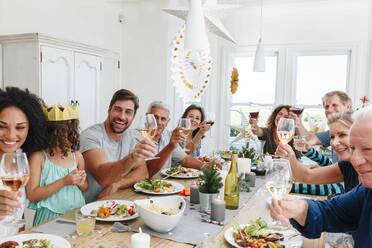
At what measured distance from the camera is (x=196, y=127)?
10.9 feet

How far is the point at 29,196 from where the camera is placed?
1.76m

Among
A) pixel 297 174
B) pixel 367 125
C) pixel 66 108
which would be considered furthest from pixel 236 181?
pixel 66 108

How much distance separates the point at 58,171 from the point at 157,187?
557mm

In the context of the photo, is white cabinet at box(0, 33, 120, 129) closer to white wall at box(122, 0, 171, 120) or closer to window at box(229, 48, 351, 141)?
white wall at box(122, 0, 171, 120)

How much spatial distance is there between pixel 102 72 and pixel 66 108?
259cm

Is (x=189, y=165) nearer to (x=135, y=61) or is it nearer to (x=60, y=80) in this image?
(x=60, y=80)

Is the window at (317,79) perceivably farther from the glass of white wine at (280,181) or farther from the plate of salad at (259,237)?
the glass of white wine at (280,181)

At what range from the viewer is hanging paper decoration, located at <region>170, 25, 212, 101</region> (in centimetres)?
412

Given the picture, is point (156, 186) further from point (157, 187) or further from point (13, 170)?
point (13, 170)

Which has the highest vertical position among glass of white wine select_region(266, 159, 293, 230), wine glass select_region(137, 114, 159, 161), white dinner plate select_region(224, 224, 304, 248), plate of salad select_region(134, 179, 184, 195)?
wine glass select_region(137, 114, 159, 161)

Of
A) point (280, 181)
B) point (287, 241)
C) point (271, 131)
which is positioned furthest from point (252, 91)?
point (280, 181)

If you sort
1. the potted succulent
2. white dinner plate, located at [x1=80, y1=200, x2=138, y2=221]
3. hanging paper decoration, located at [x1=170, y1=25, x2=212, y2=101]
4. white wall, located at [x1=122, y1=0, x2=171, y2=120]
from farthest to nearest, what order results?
white wall, located at [x1=122, y1=0, x2=171, y2=120]
hanging paper decoration, located at [x1=170, y1=25, x2=212, y2=101]
the potted succulent
white dinner plate, located at [x1=80, y1=200, x2=138, y2=221]

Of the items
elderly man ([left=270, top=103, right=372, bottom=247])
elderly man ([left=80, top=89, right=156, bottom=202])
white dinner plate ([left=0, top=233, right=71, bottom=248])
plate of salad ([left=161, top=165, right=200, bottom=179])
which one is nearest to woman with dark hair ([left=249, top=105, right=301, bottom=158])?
plate of salad ([left=161, top=165, right=200, bottom=179])

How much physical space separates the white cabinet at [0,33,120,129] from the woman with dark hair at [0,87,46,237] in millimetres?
1546
